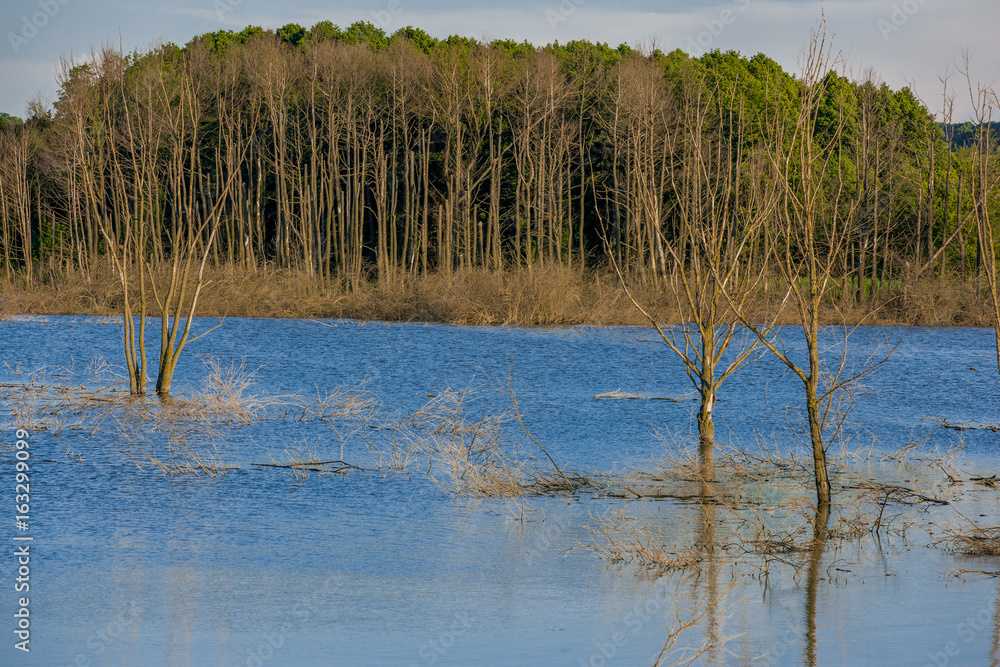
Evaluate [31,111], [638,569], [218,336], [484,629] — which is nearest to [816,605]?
[638,569]

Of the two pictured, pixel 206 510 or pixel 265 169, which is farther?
pixel 265 169

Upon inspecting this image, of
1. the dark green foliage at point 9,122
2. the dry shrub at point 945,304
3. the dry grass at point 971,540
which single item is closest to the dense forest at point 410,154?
the dark green foliage at point 9,122

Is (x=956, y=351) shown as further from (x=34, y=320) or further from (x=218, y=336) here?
(x=34, y=320)

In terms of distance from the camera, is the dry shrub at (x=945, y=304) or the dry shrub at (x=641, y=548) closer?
the dry shrub at (x=641, y=548)

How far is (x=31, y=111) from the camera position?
54.5 m

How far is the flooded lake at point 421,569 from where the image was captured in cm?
595

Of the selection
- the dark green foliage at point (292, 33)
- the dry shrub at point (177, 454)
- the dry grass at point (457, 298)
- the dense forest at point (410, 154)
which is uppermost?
the dark green foliage at point (292, 33)

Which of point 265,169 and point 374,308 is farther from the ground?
point 265,169

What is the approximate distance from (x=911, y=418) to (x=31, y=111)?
168 feet

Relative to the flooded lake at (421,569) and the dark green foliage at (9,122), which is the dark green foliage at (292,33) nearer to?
the dark green foliage at (9,122)

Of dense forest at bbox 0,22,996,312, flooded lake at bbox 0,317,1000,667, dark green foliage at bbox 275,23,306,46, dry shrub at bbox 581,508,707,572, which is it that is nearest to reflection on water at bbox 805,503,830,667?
flooded lake at bbox 0,317,1000,667

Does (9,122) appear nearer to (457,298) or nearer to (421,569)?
(457,298)

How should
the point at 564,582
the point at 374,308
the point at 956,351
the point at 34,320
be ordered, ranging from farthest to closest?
the point at 374,308 → the point at 34,320 → the point at 956,351 → the point at 564,582

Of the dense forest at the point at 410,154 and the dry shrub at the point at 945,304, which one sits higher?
the dense forest at the point at 410,154
